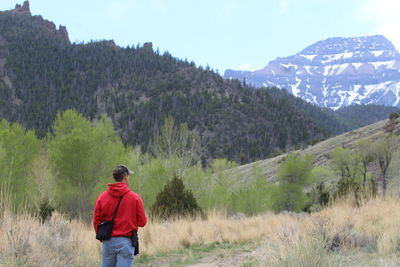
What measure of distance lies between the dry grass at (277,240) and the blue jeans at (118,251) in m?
1.10

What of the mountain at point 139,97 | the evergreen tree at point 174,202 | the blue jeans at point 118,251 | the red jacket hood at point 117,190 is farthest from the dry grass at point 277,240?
the mountain at point 139,97

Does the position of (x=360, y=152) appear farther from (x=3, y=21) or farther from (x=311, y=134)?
(x=3, y=21)

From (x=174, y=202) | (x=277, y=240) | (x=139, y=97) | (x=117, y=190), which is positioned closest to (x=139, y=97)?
(x=139, y=97)

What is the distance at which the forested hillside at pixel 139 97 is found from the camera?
5157 inches

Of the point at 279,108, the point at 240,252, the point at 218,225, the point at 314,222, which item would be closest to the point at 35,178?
the point at 218,225

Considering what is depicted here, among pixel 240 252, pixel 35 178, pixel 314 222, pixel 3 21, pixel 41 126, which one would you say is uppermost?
pixel 3 21

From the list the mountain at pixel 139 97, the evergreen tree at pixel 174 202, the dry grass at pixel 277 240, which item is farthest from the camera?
the mountain at pixel 139 97

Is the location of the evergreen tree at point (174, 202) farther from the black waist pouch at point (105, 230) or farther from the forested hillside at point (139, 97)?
the forested hillside at point (139, 97)

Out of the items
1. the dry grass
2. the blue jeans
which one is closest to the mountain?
the dry grass

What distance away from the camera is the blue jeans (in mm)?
5365

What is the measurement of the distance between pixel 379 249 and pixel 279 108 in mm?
146013

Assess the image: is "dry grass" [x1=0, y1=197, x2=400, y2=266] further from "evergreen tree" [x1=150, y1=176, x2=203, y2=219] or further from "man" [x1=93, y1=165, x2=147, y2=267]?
"evergreen tree" [x1=150, y1=176, x2=203, y2=219]

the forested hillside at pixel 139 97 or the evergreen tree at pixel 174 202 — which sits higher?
the forested hillside at pixel 139 97

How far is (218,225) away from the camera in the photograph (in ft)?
42.1
